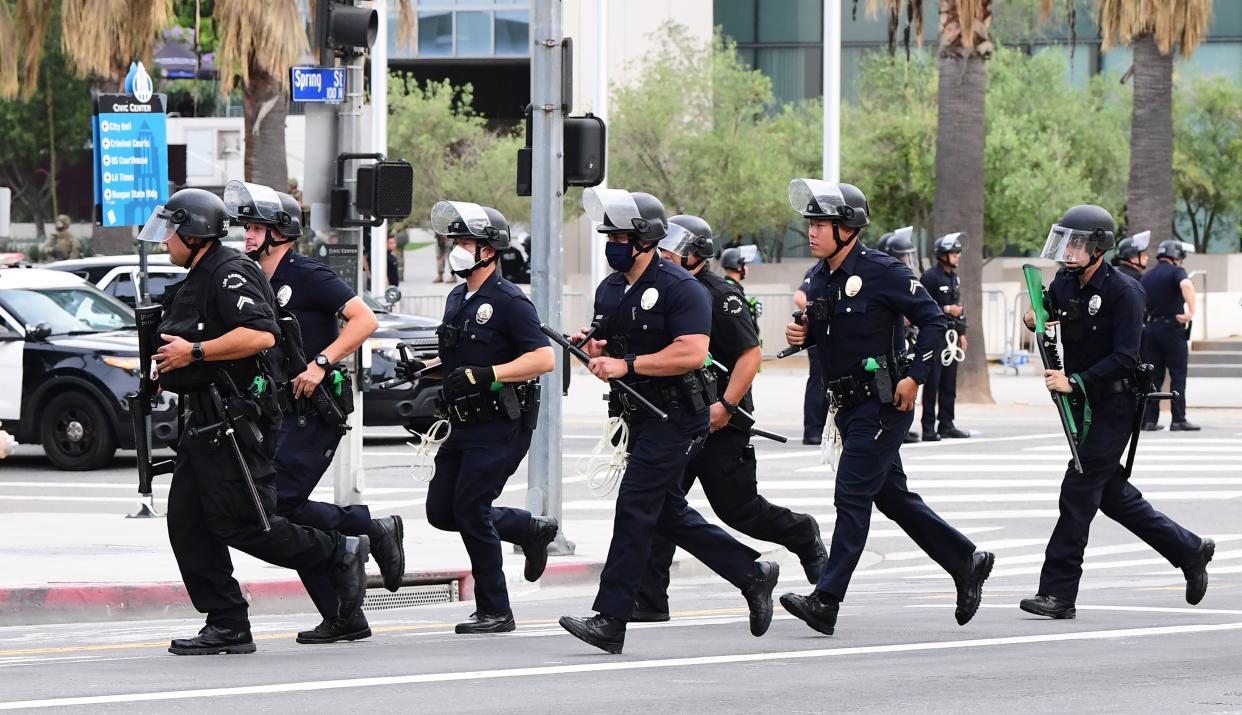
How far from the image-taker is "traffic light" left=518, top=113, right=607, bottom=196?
42.3 feet

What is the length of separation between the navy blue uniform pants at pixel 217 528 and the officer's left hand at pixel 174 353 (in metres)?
0.31

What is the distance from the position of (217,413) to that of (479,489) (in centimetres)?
142

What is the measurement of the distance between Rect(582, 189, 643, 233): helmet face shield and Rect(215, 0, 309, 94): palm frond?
52.0 feet

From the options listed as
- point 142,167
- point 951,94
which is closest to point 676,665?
point 142,167

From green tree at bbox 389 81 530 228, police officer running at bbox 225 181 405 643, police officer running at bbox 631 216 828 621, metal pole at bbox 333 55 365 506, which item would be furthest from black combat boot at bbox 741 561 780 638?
green tree at bbox 389 81 530 228

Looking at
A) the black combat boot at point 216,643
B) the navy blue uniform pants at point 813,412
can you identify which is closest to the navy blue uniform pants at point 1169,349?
the navy blue uniform pants at point 813,412

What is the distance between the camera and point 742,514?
1010 centimetres

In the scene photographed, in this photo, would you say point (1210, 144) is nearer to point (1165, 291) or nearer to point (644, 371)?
point (1165, 291)

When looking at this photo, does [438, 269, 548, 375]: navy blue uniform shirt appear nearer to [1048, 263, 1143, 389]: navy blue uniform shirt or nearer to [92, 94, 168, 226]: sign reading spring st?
[1048, 263, 1143, 389]: navy blue uniform shirt

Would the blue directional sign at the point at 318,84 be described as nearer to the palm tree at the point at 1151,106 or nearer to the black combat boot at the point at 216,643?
the black combat boot at the point at 216,643

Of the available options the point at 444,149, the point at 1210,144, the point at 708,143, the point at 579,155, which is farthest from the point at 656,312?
the point at 444,149

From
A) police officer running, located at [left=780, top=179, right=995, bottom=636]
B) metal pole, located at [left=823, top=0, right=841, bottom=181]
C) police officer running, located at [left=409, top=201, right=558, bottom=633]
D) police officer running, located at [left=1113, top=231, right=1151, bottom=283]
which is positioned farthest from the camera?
metal pole, located at [left=823, top=0, right=841, bottom=181]

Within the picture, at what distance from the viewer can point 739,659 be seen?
27.9 feet

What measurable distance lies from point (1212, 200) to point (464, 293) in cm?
3522
